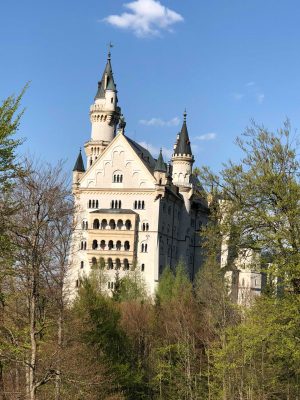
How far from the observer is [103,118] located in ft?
339

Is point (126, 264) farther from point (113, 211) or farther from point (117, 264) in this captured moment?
point (113, 211)

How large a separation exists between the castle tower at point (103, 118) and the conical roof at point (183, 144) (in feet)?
35.0

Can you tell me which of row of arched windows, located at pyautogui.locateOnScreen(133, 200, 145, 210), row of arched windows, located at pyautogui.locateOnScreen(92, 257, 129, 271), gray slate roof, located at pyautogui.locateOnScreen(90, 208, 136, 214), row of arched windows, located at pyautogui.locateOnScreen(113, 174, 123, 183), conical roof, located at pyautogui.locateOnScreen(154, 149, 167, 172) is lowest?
row of arched windows, located at pyautogui.locateOnScreen(92, 257, 129, 271)

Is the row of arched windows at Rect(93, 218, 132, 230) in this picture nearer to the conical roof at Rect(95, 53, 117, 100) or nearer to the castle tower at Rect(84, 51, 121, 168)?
the castle tower at Rect(84, 51, 121, 168)

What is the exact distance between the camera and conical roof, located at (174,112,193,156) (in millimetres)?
99312

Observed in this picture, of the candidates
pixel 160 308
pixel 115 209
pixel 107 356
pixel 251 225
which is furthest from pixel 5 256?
pixel 115 209

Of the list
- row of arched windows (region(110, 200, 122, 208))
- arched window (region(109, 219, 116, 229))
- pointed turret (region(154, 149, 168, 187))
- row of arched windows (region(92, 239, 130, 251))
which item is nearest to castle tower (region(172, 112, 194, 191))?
pointed turret (region(154, 149, 168, 187))

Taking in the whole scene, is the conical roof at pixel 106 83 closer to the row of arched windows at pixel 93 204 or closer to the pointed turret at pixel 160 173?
the pointed turret at pixel 160 173

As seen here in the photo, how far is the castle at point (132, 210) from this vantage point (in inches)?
3536

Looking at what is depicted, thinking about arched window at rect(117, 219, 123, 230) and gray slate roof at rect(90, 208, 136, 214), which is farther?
gray slate roof at rect(90, 208, 136, 214)

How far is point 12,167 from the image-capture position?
17.6m

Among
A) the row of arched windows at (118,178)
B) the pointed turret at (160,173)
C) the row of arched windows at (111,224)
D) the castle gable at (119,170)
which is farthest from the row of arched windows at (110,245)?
the pointed turret at (160,173)

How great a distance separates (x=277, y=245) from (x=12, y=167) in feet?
29.3

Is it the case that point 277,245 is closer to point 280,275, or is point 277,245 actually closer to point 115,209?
point 280,275
